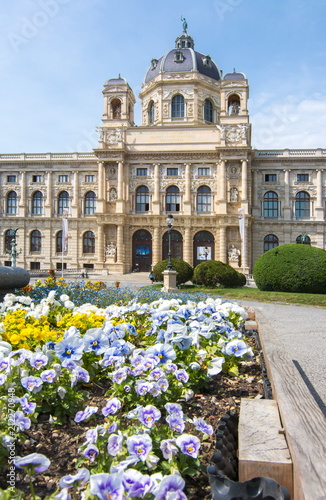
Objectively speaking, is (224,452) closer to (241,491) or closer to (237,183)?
(241,491)

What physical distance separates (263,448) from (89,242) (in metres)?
42.6

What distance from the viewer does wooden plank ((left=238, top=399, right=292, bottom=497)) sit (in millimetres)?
1937

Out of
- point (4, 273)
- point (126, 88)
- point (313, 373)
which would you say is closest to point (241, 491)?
point (313, 373)

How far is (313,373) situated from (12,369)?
4636 millimetres

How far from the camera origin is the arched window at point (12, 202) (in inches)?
1784

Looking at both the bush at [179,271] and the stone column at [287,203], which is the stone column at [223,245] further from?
the bush at [179,271]

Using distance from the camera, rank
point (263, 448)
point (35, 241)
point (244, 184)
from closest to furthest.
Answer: point (263, 448)
point (244, 184)
point (35, 241)

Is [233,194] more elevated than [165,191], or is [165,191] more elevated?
[165,191]

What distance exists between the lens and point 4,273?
7.73m

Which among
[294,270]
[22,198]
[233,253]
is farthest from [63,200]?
[294,270]

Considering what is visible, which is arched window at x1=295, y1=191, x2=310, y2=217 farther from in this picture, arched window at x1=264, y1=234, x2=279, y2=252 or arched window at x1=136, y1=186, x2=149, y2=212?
arched window at x1=136, y1=186, x2=149, y2=212

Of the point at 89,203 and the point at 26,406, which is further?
the point at 89,203

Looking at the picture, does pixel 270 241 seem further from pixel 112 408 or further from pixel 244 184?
pixel 112 408

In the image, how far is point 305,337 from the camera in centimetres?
877
